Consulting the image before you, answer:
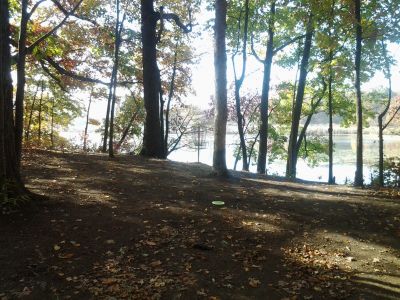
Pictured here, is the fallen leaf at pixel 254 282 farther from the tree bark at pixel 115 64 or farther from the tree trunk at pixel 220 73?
the tree bark at pixel 115 64

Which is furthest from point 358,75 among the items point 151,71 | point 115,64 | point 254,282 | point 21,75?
point 21,75

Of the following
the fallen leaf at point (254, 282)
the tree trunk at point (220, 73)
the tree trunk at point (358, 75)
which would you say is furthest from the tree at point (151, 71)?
the fallen leaf at point (254, 282)

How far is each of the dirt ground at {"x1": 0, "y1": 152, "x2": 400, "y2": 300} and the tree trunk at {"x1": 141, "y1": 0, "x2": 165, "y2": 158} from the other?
5459 millimetres

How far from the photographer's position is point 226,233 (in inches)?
215

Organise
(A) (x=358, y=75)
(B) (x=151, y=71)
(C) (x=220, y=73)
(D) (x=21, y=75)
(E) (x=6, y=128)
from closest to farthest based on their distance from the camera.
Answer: (E) (x=6, y=128)
(D) (x=21, y=75)
(C) (x=220, y=73)
(A) (x=358, y=75)
(B) (x=151, y=71)


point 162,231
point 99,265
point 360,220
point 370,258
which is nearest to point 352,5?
point 360,220

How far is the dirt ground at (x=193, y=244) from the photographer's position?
389 centimetres

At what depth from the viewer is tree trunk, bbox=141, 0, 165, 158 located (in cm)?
1312

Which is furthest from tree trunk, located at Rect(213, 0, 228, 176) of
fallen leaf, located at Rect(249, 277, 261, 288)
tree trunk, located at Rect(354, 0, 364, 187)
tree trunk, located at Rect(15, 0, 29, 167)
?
fallen leaf, located at Rect(249, 277, 261, 288)

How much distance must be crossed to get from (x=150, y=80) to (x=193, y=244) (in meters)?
9.56

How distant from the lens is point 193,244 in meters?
4.96

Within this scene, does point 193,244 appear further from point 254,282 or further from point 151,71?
point 151,71

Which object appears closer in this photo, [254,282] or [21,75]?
[254,282]

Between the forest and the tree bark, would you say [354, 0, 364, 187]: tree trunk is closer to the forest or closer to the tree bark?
the forest
